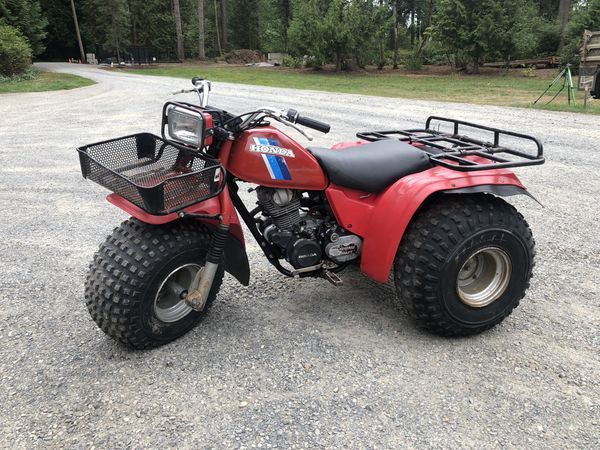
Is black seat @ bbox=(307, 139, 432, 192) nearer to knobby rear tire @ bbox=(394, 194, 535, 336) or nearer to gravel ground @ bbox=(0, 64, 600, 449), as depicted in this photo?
knobby rear tire @ bbox=(394, 194, 535, 336)

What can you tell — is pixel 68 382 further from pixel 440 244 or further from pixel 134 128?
pixel 134 128

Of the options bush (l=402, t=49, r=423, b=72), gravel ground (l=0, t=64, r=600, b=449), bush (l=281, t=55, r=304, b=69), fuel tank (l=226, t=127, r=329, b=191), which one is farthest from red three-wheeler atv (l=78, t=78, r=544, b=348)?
bush (l=281, t=55, r=304, b=69)

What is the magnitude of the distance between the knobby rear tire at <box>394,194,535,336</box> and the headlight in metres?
1.34

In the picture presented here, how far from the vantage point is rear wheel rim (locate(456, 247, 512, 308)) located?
3229 mm

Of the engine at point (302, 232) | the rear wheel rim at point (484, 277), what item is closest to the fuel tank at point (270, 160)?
the engine at point (302, 232)

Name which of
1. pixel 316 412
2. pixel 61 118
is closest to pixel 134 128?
pixel 61 118

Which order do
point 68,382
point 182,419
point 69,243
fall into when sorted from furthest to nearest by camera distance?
point 69,243
point 68,382
point 182,419

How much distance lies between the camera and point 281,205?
319cm

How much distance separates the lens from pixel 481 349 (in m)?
3.15

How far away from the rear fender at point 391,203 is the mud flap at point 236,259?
2.07 ft

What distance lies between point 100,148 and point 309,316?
5.55 ft

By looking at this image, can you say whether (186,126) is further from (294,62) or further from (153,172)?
(294,62)

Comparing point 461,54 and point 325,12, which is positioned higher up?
point 325,12

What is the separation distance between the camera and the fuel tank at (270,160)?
117 inches
